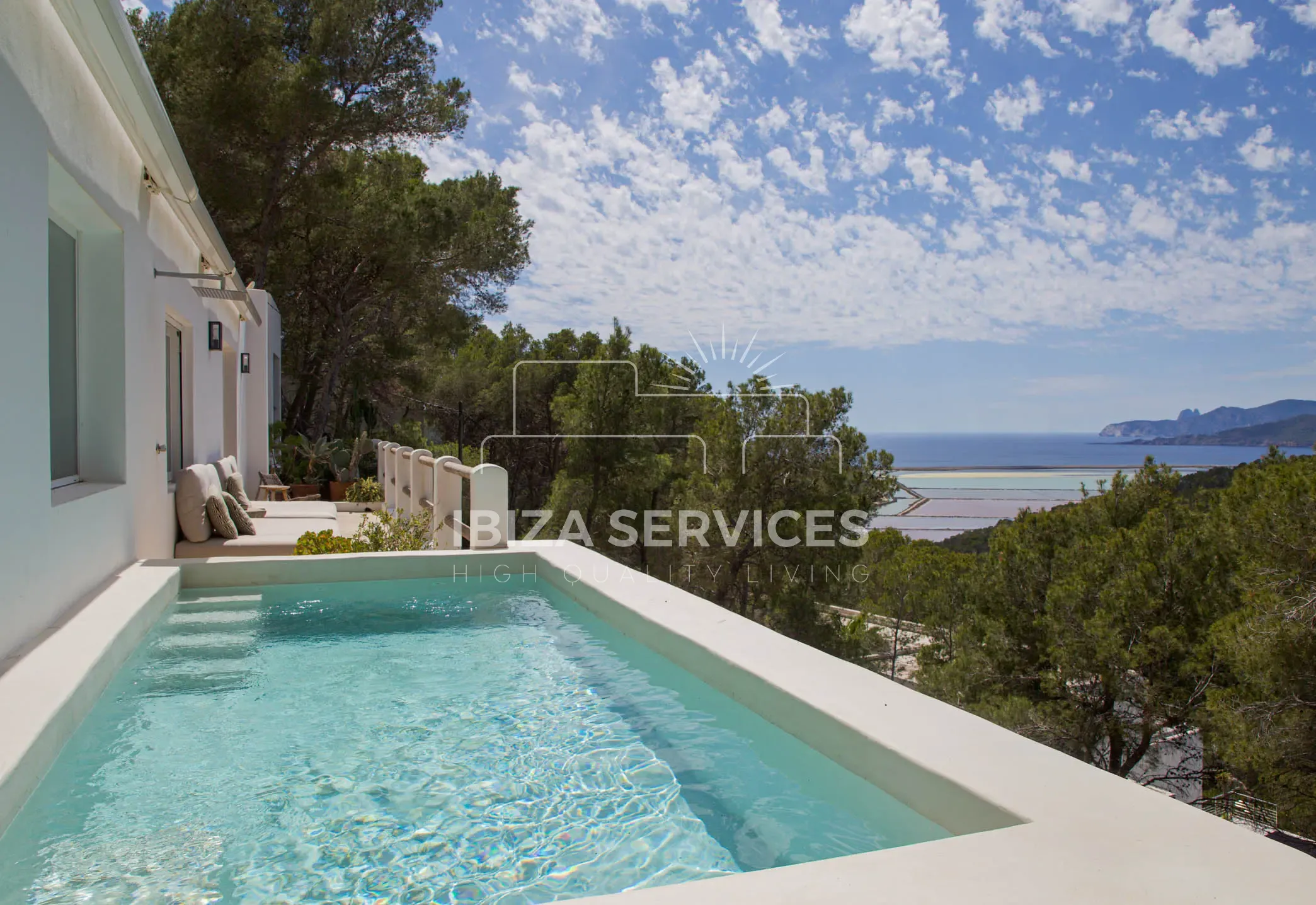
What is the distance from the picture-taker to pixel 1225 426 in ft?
106

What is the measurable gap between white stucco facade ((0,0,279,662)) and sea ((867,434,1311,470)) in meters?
12.6

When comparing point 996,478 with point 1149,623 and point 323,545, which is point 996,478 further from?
point 323,545

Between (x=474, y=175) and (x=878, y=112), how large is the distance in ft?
33.0

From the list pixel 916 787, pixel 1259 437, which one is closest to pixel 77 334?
pixel 916 787

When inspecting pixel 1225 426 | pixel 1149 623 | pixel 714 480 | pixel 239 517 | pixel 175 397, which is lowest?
pixel 1149 623

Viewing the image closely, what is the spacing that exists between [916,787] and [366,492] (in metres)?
11.5

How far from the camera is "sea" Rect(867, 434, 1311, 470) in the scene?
17.3m

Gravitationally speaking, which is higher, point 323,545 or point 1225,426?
point 1225,426

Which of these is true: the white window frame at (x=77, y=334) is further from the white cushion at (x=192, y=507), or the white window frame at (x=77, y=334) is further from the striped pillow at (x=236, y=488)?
the striped pillow at (x=236, y=488)

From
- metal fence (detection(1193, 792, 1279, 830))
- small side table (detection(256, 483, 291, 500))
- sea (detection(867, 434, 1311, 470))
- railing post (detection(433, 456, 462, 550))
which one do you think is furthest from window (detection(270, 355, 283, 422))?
metal fence (detection(1193, 792, 1279, 830))

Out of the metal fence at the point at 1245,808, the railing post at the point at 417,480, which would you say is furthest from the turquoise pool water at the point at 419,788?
the metal fence at the point at 1245,808

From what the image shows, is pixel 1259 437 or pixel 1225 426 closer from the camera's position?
pixel 1259 437

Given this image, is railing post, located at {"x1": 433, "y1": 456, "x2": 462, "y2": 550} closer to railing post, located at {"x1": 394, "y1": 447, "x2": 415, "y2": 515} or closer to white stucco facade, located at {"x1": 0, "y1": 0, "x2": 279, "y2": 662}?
railing post, located at {"x1": 394, "y1": 447, "x2": 415, "y2": 515}

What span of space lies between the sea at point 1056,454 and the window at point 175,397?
12773 mm
